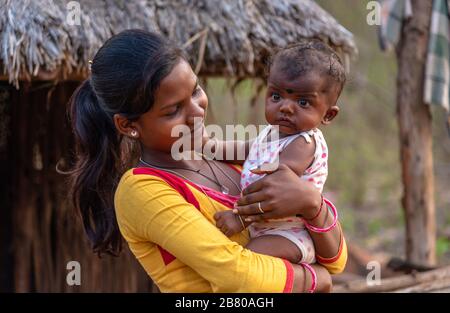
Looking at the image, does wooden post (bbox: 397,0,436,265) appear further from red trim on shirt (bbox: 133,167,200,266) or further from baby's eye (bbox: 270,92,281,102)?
red trim on shirt (bbox: 133,167,200,266)

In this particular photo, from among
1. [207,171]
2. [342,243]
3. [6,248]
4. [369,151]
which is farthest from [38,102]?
[369,151]

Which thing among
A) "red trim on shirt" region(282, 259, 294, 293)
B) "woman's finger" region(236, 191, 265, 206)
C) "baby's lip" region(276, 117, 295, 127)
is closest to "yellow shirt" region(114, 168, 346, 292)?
"red trim on shirt" region(282, 259, 294, 293)

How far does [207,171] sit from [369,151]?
27.3ft

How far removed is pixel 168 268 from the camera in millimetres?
2195

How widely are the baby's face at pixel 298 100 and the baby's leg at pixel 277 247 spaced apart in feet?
1.10

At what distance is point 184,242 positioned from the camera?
81.7 inches

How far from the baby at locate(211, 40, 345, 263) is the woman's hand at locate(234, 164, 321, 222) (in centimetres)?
13

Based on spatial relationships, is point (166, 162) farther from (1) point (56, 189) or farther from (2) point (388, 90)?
(2) point (388, 90)

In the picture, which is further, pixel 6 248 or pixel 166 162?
pixel 6 248

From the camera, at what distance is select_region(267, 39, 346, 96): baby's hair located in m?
2.32

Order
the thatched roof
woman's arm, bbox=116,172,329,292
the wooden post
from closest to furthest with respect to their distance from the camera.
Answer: woman's arm, bbox=116,172,329,292 → the thatched roof → the wooden post

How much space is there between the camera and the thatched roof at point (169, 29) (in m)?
3.48

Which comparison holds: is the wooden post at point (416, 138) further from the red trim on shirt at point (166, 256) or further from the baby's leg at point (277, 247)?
the red trim on shirt at point (166, 256)

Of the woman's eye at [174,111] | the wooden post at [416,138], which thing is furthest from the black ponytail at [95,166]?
the wooden post at [416,138]
